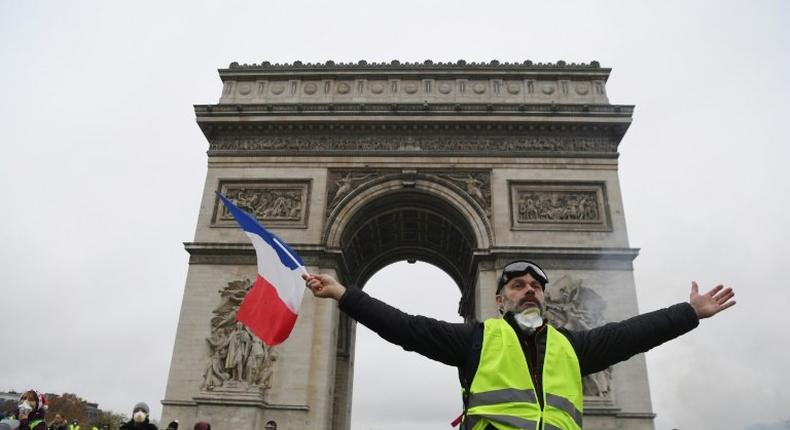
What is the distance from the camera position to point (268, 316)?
183 inches

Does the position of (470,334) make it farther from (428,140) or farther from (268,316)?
(428,140)

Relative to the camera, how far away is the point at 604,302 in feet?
54.5

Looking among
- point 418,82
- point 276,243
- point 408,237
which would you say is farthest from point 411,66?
point 276,243

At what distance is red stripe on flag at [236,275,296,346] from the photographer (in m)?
4.55

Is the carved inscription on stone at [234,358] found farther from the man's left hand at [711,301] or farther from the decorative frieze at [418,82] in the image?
the man's left hand at [711,301]

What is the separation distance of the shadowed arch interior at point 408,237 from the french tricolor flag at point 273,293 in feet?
44.6

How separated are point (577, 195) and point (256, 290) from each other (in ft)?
50.0

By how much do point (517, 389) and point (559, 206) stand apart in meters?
16.8

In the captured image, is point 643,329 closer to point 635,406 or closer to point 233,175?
point 635,406

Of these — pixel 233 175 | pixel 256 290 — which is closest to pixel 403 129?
pixel 233 175

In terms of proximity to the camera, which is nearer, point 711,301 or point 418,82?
point 711,301

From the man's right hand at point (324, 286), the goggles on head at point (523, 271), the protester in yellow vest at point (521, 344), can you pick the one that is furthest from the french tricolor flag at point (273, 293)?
the goggles on head at point (523, 271)

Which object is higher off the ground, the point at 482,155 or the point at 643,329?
the point at 482,155

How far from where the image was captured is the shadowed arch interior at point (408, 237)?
18892mm
